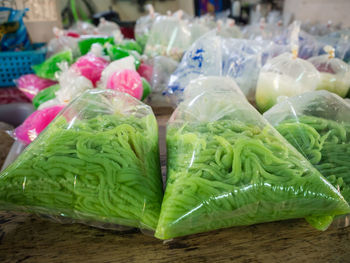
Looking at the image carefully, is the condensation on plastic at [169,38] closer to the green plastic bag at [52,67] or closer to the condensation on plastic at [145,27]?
the condensation on plastic at [145,27]

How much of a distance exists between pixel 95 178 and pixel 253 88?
106cm

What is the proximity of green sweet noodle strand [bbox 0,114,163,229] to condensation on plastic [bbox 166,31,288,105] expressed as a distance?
0.71m

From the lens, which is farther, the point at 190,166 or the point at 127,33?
the point at 127,33

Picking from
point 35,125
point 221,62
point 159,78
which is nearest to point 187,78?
point 221,62

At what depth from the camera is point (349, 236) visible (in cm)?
56

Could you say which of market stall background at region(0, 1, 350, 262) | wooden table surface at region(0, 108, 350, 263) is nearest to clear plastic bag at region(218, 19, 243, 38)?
market stall background at region(0, 1, 350, 262)

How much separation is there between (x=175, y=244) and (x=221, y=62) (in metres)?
1.01

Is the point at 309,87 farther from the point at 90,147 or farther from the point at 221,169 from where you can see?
the point at 90,147

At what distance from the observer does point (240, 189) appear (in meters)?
0.50

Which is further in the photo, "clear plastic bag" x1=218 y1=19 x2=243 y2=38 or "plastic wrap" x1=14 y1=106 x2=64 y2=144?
"clear plastic bag" x1=218 y1=19 x2=243 y2=38

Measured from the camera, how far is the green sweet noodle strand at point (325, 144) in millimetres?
592

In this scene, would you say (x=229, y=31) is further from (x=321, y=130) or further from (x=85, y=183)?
(x=85, y=183)

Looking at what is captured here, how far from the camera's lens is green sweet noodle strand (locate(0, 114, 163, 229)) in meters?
0.53

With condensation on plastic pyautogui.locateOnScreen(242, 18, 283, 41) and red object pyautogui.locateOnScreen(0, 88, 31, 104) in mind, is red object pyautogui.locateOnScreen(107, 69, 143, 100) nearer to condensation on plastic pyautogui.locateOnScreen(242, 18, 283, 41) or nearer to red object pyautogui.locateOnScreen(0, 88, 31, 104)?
red object pyautogui.locateOnScreen(0, 88, 31, 104)
